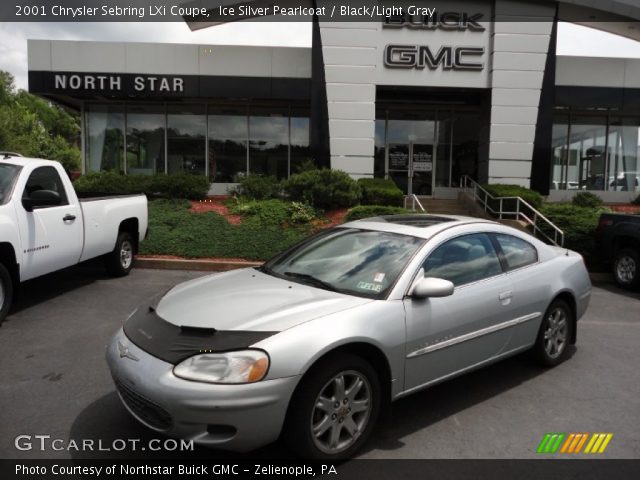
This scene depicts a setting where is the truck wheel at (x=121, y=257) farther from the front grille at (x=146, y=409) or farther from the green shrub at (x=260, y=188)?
the green shrub at (x=260, y=188)

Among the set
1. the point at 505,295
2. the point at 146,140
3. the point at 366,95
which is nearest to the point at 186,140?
the point at 146,140

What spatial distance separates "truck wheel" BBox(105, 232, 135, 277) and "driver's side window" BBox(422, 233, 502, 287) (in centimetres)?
597

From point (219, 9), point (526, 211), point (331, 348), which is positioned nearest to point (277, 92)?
point (219, 9)

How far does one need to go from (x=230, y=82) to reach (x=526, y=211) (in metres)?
10.5

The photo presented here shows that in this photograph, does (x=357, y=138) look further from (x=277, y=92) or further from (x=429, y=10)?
(x=429, y=10)

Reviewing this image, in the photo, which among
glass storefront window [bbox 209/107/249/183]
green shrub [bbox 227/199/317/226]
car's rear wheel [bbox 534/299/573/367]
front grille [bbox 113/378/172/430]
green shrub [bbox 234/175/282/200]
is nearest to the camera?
front grille [bbox 113/378/172/430]

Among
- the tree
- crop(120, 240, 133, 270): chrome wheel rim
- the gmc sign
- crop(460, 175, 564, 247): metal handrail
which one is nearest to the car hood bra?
crop(120, 240, 133, 270): chrome wheel rim

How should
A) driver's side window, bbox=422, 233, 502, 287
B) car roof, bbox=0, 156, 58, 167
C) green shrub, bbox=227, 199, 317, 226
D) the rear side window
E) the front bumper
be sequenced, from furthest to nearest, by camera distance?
green shrub, bbox=227, 199, 317, 226 < car roof, bbox=0, 156, 58, 167 < the rear side window < driver's side window, bbox=422, 233, 502, 287 < the front bumper

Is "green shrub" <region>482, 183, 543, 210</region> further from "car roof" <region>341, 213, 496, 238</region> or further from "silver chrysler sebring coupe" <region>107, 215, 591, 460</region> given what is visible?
"car roof" <region>341, 213, 496, 238</region>

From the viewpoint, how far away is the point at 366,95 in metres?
16.5

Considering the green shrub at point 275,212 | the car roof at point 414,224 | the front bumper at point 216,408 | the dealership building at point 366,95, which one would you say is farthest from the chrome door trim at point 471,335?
the dealership building at point 366,95

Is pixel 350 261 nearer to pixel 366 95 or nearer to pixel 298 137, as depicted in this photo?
pixel 366 95

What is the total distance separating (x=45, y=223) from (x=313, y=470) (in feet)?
16.0

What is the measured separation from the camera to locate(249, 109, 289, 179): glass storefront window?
64.1 ft
